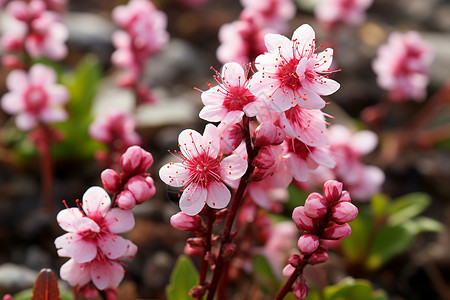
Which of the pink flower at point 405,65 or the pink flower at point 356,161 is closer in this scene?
the pink flower at point 356,161

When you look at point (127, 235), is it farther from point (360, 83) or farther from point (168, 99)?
point (360, 83)

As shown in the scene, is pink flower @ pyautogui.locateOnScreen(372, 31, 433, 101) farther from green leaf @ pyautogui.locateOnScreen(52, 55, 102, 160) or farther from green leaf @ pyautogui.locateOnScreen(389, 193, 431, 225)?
green leaf @ pyautogui.locateOnScreen(52, 55, 102, 160)

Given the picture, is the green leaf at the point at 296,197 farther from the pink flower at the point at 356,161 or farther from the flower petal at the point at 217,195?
the flower petal at the point at 217,195

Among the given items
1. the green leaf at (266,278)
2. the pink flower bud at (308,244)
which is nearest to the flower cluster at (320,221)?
the pink flower bud at (308,244)

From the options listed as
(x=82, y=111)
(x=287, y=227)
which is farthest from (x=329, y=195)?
(x=82, y=111)

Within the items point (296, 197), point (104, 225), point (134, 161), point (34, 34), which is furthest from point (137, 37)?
point (104, 225)

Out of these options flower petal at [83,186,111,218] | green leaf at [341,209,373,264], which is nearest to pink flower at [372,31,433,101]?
green leaf at [341,209,373,264]
